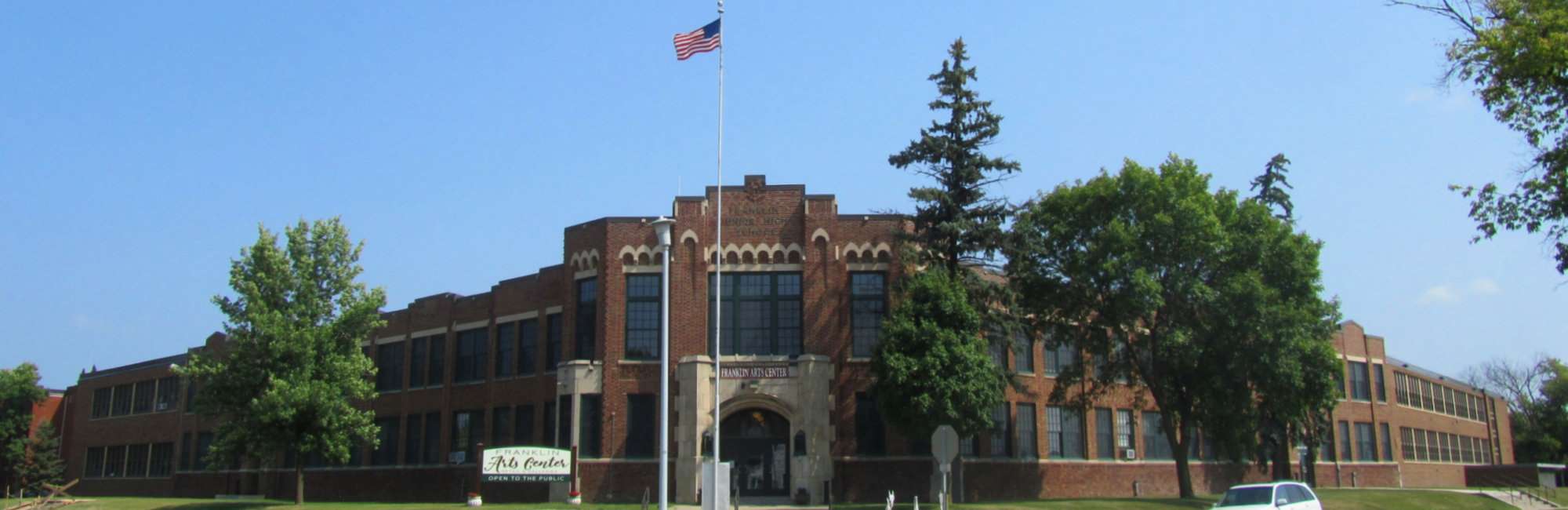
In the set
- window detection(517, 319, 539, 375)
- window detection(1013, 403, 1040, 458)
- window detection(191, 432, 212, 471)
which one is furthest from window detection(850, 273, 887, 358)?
window detection(191, 432, 212, 471)

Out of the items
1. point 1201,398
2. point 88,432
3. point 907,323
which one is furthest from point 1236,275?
point 88,432

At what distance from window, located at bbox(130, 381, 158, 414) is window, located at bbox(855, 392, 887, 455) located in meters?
45.2

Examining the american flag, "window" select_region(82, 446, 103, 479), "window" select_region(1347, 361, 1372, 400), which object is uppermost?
the american flag

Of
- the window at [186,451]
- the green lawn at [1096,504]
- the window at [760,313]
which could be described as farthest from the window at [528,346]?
the window at [186,451]

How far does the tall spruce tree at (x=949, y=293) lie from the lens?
Result: 36562mm

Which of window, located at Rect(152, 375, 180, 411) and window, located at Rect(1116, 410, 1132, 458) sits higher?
window, located at Rect(152, 375, 180, 411)

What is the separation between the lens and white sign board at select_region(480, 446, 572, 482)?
119 feet

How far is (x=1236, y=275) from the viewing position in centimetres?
3969

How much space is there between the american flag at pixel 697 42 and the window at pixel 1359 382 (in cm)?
4525

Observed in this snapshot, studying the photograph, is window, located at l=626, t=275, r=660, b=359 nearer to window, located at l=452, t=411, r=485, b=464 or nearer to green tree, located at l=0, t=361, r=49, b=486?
window, located at l=452, t=411, r=485, b=464

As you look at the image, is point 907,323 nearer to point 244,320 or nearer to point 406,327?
point 244,320

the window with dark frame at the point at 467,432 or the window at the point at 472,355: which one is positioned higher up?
the window at the point at 472,355

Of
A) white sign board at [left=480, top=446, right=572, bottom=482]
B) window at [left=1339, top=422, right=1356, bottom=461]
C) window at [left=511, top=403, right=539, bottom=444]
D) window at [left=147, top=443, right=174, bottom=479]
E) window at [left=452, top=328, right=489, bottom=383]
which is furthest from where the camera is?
window at [left=147, top=443, right=174, bottom=479]

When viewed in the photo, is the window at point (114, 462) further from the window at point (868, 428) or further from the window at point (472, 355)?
the window at point (868, 428)
